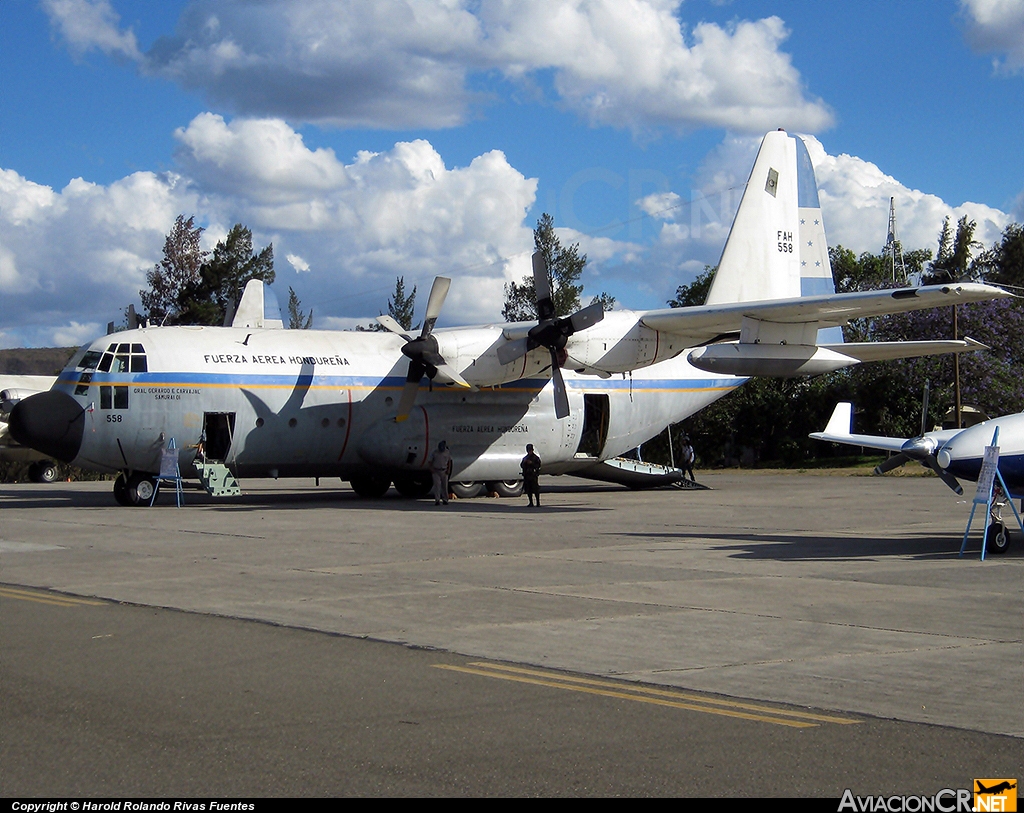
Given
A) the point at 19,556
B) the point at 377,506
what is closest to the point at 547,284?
the point at 377,506

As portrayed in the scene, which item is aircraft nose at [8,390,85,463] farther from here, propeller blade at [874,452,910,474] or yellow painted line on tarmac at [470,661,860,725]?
yellow painted line on tarmac at [470,661,860,725]

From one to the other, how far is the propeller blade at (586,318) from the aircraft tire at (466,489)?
576 centimetres

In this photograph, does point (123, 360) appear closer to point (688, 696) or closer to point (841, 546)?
point (841, 546)

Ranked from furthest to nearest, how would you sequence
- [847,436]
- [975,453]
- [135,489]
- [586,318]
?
[135,489]
[586,318]
[847,436]
[975,453]

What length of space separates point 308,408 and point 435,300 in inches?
149

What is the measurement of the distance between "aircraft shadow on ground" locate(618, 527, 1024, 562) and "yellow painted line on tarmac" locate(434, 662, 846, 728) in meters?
7.48

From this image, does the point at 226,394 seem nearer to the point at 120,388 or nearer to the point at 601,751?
the point at 120,388

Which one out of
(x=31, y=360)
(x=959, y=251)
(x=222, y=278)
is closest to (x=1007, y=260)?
(x=959, y=251)

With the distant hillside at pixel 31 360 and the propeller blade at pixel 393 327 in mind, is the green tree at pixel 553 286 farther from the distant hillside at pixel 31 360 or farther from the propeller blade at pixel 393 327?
the distant hillside at pixel 31 360

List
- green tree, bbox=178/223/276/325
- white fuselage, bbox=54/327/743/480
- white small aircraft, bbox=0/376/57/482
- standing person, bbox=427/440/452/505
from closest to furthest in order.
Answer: white fuselage, bbox=54/327/743/480, standing person, bbox=427/440/452/505, white small aircraft, bbox=0/376/57/482, green tree, bbox=178/223/276/325

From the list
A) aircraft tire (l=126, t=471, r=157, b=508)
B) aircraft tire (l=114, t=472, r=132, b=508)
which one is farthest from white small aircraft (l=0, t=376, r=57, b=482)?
aircraft tire (l=126, t=471, r=157, b=508)

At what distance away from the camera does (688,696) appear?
23.5ft

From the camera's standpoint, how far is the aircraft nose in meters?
22.8

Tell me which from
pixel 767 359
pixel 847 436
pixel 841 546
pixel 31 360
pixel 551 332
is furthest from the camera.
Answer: pixel 31 360
